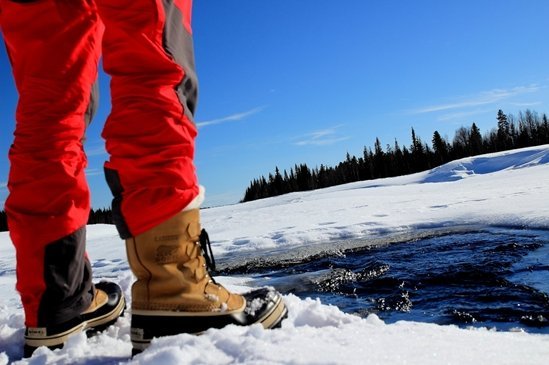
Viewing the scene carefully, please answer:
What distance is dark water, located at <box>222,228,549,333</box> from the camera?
185cm

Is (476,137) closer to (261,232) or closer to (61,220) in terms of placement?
(261,232)

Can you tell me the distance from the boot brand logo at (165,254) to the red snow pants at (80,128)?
64 millimetres

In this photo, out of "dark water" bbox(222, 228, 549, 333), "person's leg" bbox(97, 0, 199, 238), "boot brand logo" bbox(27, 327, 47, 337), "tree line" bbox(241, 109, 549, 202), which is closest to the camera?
"person's leg" bbox(97, 0, 199, 238)

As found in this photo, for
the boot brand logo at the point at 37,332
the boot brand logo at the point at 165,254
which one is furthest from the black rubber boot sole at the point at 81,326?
the boot brand logo at the point at 165,254

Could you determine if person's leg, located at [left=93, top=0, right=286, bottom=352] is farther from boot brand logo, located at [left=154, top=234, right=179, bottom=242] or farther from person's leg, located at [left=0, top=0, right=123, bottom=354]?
person's leg, located at [left=0, top=0, right=123, bottom=354]

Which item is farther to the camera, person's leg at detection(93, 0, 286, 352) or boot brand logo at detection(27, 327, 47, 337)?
boot brand logo at detection(27, 327, 47, 337)

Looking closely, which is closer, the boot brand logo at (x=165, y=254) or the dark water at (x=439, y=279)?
the boot brand logo at (x=165, y=254)

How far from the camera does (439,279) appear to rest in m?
2.43

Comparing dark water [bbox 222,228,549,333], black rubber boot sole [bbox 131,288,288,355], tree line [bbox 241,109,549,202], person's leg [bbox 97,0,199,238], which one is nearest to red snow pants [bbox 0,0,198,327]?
person's leg [bbox 97,0,199,238]

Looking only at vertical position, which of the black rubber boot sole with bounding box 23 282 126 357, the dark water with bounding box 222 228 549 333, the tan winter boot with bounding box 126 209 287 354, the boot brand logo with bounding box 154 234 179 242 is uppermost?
the boot brand logo with bounding box 154 234 179 242

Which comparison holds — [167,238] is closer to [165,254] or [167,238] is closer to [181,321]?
[165,254]

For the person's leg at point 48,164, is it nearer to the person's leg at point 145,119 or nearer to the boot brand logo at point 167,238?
the person's leg at point 145,119

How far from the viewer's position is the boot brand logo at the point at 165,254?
1.11m

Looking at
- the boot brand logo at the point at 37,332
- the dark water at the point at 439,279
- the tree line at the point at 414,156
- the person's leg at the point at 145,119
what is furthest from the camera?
the tree line at the point at 414,156
